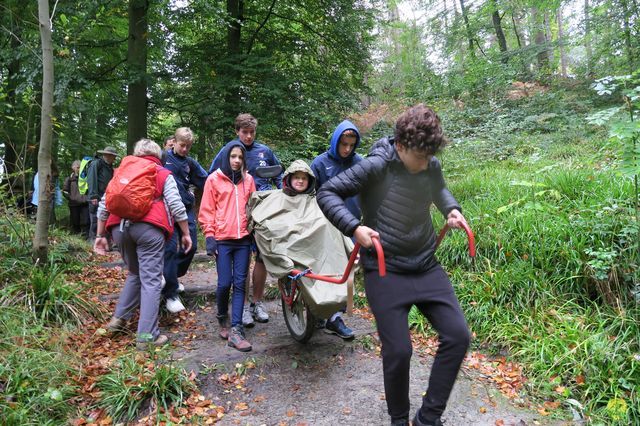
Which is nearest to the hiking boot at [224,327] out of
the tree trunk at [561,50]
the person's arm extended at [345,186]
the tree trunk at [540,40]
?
the person's arm extended at [345,186]

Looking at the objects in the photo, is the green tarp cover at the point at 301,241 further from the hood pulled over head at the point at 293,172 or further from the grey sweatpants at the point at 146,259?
the grey sweatpants at the point at 146,259

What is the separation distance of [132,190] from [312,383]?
2.26m

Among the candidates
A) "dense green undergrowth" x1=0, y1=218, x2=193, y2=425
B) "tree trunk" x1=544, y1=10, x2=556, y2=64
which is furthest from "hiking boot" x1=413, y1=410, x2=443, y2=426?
"tree trunk" x1=544, y1=10, x2=556, y2=64

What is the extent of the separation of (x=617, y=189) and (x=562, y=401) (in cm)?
280

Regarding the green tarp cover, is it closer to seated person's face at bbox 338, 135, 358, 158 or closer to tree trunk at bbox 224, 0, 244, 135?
seated person's face at bbox 338, 135, 358, 158

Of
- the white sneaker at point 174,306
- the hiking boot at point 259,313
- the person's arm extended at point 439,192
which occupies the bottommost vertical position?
the hiking boot at point 259,313

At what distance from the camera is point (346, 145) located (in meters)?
4.18

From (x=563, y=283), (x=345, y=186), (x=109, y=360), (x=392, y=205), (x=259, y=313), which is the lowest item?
(x=109, y=360)

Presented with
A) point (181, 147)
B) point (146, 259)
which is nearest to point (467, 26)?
point (181, 147)

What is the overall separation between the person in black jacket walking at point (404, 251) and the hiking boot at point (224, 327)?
2245 mm

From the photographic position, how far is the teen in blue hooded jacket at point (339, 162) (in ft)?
13.5

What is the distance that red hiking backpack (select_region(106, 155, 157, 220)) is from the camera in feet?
12.2

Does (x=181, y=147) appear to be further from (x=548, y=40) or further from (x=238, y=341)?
Result: (x=548, y=40)

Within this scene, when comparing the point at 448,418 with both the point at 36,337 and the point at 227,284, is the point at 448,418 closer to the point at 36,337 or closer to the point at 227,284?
the point at 227,284
